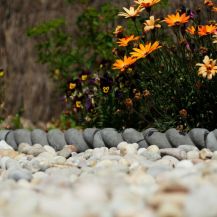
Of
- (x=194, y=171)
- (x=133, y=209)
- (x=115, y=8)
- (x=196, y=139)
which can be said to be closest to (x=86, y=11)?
(x=115, y=8)

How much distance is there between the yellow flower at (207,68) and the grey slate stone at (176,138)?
453 mm

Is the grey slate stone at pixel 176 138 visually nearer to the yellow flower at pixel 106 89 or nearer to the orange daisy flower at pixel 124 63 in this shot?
the orange daisy flower at pixel 124 63

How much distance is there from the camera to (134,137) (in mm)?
4637

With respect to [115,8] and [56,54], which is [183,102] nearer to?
[115,8]

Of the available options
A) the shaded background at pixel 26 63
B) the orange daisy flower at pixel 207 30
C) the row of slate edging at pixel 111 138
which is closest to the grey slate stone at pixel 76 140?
the row of slate edging at pixel 111 138

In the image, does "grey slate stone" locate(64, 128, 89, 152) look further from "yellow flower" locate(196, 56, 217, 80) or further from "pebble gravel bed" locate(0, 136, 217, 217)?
"yellow flower" locate(196, 56, 217, 80)

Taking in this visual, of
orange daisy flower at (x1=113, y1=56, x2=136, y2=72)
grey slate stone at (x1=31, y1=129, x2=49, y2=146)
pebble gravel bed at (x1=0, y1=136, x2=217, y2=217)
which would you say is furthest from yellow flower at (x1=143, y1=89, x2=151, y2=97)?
grey slate stone at (x1=31, y1=129, x2=49, y2=146)

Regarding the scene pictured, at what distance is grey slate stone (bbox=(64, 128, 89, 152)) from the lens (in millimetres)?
4891

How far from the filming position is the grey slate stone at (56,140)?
5.02 meters

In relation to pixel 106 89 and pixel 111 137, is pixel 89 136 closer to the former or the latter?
pixel 111 137

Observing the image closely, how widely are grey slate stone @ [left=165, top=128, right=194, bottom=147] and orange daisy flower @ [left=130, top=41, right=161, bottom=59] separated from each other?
1.83 ft

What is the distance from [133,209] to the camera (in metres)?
2.25

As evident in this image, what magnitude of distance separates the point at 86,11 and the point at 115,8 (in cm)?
45

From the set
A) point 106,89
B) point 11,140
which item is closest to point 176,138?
point 106,89
